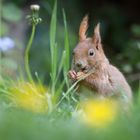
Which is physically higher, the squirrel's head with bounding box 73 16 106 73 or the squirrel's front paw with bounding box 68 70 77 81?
the squirrel's head with bounding box 73 16 106 73

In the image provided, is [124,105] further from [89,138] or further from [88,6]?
[88,6]

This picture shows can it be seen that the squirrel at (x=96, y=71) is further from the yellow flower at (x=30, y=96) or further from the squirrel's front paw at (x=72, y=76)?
the yellow flower at (x=30, y=96)

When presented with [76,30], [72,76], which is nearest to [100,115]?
[72,76]

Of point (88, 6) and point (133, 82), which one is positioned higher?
point (88, 6)

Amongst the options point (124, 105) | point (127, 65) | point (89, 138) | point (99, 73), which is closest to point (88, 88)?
point (99, 73)

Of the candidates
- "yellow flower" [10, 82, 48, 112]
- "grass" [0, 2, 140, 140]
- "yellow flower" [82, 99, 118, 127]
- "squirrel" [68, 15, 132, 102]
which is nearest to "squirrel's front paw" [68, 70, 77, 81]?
"grass" [0, 2, 140, 140]

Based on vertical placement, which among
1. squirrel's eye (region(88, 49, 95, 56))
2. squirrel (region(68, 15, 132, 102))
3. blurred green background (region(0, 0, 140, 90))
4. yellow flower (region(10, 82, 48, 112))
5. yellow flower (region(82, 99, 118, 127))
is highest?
blurred green background (region(0, 0, 140, 90))

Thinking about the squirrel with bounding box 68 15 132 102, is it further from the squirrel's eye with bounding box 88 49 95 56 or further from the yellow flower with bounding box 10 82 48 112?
Result: the yellow flower with bounding box 10 82 48 112
